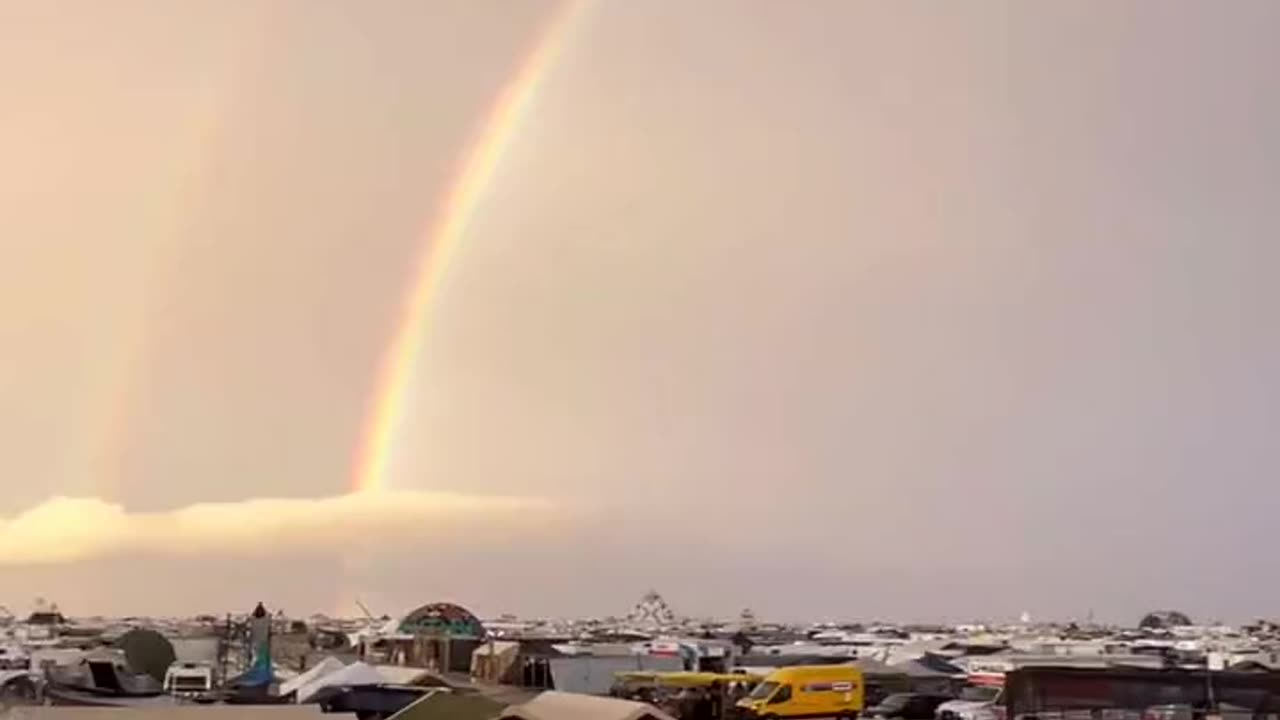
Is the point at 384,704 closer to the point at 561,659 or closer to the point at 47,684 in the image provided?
the point at 47,684

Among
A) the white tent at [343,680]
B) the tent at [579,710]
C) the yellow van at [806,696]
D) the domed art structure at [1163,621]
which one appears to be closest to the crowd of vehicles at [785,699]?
the yellow van at [806,696]

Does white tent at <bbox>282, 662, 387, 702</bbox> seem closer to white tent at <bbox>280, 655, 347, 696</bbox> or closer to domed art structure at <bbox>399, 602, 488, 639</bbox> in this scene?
white tent at <bbox>280, 655, 347, 696</bbox>

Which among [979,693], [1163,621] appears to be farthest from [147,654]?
[1163,621]

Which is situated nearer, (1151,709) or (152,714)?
(152,714)

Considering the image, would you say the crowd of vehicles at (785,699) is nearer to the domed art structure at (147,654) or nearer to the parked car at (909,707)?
the parked car at (909,707)

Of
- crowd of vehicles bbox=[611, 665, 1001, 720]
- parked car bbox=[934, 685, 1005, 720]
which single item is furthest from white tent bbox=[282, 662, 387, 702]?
parked car bbox=[934, 685, 1005, 720]

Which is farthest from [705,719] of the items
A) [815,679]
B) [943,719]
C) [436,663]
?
[436,663]

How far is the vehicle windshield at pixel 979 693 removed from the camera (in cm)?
3262

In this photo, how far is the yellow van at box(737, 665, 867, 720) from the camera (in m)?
29.5

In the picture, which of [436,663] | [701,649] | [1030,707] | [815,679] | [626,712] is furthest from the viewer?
[701,649]

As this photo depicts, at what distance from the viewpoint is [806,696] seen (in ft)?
97.1

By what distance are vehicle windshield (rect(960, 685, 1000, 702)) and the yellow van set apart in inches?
128

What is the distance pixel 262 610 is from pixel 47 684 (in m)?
8.72

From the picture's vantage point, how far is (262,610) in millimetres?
40188
